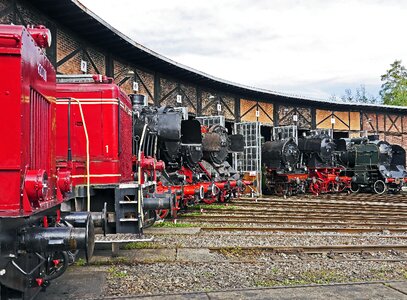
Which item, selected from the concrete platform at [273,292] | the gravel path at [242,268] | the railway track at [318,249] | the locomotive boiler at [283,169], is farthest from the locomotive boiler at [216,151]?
the concrete platform at [273,292]

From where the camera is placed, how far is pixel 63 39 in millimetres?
13930

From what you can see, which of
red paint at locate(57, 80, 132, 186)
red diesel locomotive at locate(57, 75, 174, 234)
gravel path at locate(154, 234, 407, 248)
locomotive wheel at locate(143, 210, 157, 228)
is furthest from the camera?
gravel path at locate(154, 234, 407, 248)

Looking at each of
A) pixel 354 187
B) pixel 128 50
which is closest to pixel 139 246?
pixel 128 50

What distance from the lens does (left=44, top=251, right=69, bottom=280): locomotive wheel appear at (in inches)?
158

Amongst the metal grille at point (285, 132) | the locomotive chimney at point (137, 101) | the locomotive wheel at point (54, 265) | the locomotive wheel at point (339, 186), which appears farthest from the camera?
the metal grille at point (285, 132)

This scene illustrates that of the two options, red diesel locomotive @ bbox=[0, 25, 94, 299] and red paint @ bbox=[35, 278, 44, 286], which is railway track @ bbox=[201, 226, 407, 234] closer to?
red paint @ bbox=[35, 278, 44, 286]

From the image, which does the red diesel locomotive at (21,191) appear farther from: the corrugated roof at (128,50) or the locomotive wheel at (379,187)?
the locomotive wheel at (379,187)

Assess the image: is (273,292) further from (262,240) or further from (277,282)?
(262,240)

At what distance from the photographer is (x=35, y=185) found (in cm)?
338

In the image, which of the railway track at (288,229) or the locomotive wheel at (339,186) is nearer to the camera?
the railway track at (288,229)

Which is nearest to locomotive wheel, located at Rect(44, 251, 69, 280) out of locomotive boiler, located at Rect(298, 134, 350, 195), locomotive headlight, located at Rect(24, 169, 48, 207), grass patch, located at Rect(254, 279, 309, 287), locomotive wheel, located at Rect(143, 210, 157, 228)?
locomotive headlight, located at Rect(24, 169, 48, 207)

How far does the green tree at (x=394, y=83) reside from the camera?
57.3 meters

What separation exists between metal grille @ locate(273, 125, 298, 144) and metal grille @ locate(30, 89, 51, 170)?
21.9 m

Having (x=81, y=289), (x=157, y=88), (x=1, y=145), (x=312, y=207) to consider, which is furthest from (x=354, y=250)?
(x=157, y=88)
